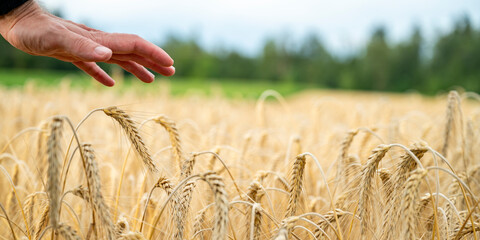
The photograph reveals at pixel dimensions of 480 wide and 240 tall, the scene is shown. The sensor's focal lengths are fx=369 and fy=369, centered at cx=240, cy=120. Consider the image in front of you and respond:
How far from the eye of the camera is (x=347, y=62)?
48.3 m

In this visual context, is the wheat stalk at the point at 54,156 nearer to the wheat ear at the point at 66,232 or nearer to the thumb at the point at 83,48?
the wheat ear at the point at 66,232

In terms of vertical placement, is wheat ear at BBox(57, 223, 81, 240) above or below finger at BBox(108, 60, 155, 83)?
below

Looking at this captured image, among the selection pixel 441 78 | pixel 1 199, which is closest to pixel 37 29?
pixel 1 199

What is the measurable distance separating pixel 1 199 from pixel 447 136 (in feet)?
9.50

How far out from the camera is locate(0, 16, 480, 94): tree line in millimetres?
33281

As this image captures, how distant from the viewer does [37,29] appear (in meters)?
1.32

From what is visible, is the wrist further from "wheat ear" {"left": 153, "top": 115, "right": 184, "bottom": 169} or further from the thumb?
"wheat ear" {"left": 153, "top": 115, "right": 184, "bottom": 169}

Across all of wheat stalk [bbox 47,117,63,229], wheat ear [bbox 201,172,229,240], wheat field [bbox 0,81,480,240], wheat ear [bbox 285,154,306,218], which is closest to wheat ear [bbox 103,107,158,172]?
wheat field [bbox 0,81,480,240]

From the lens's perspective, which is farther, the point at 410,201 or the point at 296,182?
the point at 296,182

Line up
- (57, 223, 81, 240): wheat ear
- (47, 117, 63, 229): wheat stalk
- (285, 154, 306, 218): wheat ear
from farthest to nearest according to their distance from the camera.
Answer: (285, 154, 306, 218): wheat ear
(57, 223, 81, 240): wheat ear
(47, 117, 63, 229): wheat stalk

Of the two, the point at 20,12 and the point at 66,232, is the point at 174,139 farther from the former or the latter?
the point at 20,12

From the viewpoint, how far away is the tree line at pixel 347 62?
109ft

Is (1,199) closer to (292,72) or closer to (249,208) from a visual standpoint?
(249,208)

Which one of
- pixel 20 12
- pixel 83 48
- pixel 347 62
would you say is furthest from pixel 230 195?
pixel 347 62
